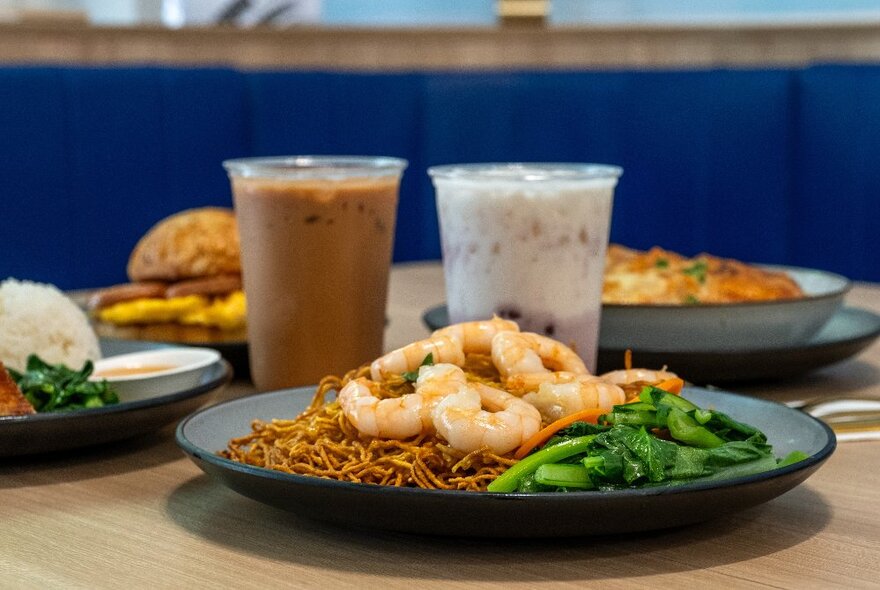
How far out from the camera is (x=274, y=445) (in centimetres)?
100

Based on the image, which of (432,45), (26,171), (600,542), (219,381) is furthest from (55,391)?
(432,45)

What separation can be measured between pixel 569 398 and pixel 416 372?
0.13m

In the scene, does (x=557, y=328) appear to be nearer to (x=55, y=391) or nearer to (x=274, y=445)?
(x=274, y=445)

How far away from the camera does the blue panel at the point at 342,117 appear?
12.6 ft

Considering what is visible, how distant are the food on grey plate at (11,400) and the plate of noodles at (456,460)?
0.18 meters

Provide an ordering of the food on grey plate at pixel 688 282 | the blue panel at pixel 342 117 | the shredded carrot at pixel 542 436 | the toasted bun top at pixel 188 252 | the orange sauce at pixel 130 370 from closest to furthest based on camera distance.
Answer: the shredded carrot at pixel 542 436
the orange sauce at pixel 130 370
the food on grey plate at pixel 688 282
the toasted bun top at pixel 188 252
the blue panel at pixel 342 117

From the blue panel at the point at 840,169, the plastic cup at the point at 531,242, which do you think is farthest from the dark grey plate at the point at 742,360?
the blue panel at the point at 840,169

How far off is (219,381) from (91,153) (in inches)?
99.0

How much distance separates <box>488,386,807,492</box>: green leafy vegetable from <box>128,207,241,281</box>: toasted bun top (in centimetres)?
106

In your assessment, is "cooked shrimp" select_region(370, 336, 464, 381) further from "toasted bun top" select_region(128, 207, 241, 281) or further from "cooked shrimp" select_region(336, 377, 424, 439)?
"toasted bun top" select_region(128, 207, 241, 281)

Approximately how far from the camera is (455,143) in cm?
396

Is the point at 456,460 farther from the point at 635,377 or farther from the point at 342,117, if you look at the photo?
the point at 342,117

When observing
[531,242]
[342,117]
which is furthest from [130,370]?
[342,117]

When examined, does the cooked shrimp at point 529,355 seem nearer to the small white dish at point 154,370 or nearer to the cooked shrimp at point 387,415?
the cooked shrimp at point 387,415
